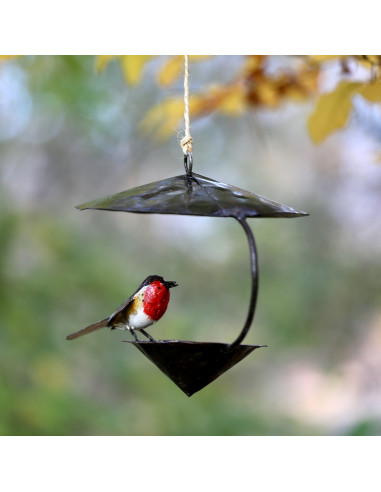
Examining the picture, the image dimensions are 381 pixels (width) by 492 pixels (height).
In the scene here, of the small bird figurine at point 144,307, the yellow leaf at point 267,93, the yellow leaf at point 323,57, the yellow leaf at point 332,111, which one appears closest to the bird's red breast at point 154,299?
the small bird figurine at point 144,307

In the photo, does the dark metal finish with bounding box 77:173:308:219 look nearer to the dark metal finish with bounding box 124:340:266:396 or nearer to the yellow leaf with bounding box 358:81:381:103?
the dark metal finish with bounding box 124:340:266:396

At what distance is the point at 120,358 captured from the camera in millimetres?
2658

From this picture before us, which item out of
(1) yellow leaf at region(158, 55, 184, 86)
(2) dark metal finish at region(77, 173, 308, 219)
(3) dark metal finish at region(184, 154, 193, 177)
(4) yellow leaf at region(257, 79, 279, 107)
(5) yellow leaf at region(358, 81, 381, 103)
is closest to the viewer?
(2) dark metal finish at region(77, 173, 308, 219)

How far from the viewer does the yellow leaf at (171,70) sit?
1.14 metres

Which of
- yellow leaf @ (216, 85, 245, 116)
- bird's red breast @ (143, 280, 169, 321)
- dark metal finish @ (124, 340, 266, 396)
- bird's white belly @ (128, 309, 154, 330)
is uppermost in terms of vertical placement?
yellow leaf @ (216, 85, 245, 116)

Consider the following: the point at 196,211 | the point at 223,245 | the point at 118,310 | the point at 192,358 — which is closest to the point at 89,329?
the point at 118,310

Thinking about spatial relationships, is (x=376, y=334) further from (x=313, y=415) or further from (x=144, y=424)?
(x=144, y=424)

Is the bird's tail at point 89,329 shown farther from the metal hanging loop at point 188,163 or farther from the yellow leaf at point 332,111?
the yellow leaf at point 332,111

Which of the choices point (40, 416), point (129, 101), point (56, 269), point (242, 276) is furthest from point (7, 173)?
point (40, 416)

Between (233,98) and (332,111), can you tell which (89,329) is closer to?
(332,111)

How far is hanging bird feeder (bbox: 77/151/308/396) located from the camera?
651 millimetres

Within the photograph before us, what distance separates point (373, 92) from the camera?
0.90 m

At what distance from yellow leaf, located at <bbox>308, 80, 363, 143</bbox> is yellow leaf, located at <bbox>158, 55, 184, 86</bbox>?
1.02 feet

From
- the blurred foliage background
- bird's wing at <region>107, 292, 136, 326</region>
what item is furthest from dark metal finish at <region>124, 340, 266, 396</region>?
the blurred foliage background
